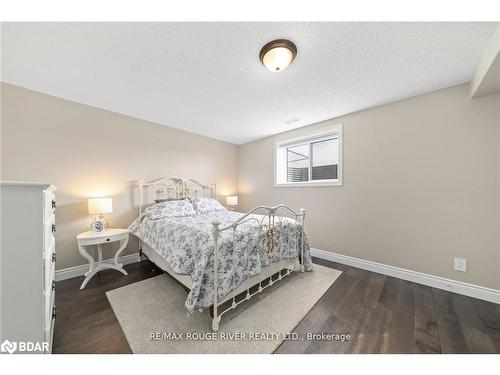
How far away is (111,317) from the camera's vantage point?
65.8 inches

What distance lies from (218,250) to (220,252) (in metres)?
0.04

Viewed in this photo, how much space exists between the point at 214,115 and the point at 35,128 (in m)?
2.30

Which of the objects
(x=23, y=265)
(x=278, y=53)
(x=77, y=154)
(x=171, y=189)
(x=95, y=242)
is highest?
(x=278, y=53)

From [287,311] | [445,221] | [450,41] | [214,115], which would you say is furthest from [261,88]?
[445,221]

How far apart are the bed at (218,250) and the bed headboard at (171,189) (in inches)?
0.7

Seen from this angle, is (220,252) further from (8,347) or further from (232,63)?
(232,63)

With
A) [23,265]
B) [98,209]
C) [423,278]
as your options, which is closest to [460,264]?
[423,278]

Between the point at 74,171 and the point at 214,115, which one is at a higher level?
the point at 214,115

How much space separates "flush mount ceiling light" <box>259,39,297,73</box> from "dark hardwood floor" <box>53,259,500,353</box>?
7.79 feet

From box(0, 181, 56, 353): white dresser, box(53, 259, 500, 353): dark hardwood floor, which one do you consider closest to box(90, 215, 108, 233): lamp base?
box(53, 259, 500, 353): dark hardwood floor

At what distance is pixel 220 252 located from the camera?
5.27 ft
